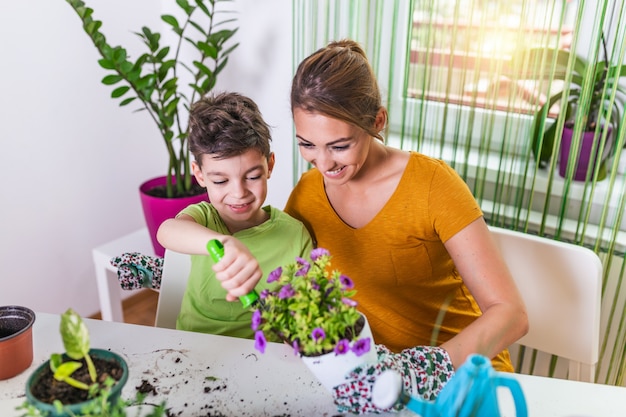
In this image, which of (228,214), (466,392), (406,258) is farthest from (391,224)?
(466,392)

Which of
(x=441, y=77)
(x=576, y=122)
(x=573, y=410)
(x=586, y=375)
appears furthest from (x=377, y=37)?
(x=573, y=410)

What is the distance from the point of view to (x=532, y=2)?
1384 millimetres

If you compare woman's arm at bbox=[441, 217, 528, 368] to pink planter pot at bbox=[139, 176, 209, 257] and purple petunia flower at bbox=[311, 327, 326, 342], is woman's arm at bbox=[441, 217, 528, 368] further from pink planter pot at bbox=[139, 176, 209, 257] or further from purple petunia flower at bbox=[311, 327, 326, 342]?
pink planter pot at bbox=[139, 176, 209, 257]

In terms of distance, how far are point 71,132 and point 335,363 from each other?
1.74m

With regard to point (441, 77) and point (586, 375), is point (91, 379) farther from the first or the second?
point (441, 77)

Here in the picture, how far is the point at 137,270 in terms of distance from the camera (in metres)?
1.28

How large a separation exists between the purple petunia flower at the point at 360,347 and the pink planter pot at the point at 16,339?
1.76 ft

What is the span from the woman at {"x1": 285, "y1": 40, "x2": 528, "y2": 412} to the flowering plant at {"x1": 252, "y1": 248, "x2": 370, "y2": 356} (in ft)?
0.93

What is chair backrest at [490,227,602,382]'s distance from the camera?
3.89 ft

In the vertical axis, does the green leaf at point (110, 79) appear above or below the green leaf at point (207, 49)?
below

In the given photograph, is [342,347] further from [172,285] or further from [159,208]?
[159,208]

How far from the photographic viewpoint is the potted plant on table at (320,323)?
72cm

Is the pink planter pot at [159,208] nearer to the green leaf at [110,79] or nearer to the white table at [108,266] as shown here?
the white table at [108,266]

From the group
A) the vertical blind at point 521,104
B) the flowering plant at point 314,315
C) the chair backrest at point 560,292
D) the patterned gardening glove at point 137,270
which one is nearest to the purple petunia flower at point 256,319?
the flowering plant at point 314,315
